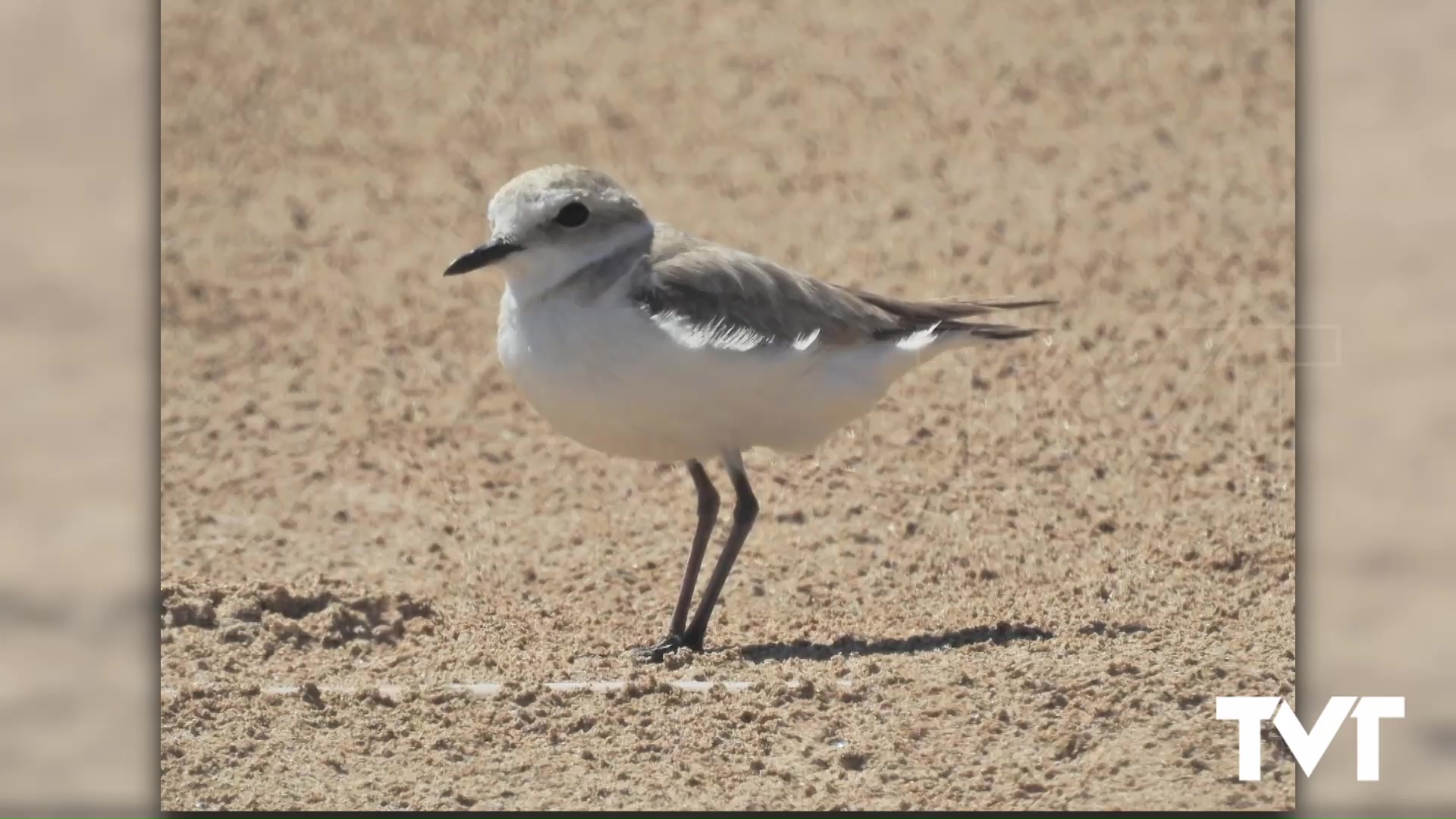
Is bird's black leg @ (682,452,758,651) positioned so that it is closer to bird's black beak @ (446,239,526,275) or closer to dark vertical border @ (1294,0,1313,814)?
bird's black beak @ (446,239,526,275)

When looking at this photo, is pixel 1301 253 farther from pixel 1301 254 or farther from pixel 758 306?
pixel 758 306

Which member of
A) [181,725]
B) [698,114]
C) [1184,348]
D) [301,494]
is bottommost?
[181,725]

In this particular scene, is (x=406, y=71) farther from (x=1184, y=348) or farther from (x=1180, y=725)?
(x=1180, y=725)

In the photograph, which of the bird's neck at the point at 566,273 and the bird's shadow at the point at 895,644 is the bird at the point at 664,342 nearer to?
the bird's neck at the point at 566,273

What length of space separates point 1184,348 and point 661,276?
3.38 meters

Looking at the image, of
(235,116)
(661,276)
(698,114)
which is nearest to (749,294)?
(661,276)

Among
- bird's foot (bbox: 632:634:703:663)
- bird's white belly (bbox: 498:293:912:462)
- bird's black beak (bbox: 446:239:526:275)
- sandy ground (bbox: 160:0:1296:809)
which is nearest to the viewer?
sandy ground (bbox: 160:0:1296:809)

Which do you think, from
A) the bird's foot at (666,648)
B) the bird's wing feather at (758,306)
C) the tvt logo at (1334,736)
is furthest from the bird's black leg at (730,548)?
the tvt logo at (1334,736)

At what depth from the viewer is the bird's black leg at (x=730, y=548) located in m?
6.20

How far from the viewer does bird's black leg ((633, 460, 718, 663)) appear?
616 cm

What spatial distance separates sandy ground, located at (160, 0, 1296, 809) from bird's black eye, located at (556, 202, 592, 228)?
131 centimetres

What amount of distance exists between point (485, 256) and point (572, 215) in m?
0.29

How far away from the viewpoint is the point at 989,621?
624 cm

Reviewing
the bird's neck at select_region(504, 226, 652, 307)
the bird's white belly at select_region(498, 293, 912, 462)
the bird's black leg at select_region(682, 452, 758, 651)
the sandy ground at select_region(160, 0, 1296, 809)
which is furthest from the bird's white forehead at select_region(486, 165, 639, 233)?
the sandy ground at select_region(160, 0, 1296, 809)
